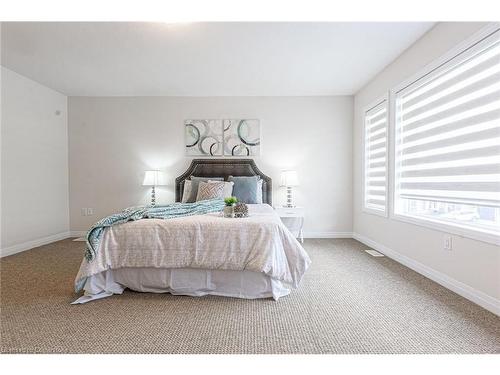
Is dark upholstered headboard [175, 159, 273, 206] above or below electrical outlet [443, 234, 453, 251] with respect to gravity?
above

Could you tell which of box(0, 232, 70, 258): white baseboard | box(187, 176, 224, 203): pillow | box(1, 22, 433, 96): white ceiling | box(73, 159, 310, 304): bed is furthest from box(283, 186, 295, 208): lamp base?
box(0, 232, 70, 258): white baseboard

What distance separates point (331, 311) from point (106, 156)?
4512mm

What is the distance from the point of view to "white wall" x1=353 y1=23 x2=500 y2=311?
81.4 inches

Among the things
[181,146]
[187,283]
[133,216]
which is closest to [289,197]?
[181,146]

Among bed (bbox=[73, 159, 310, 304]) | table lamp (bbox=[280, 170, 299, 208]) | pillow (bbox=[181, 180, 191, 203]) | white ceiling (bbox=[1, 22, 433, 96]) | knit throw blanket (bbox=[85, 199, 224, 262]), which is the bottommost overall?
bed (bbox=[73, 159, 310, 304])

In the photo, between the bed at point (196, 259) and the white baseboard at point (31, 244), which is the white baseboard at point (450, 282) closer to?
the bed at point (196, 259)

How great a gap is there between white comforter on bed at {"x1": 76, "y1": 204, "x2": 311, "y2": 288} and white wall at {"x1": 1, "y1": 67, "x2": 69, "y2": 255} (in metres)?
2.50

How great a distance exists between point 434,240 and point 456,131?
1.06m

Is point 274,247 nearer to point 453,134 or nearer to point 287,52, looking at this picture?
point 453,134

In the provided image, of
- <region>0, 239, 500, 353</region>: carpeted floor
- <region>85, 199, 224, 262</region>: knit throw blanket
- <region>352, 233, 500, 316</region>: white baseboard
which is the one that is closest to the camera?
<region>0, 239, 500, 353</region>: carpeted floor

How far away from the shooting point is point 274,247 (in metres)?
2.24

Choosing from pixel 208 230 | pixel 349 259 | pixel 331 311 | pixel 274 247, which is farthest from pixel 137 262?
pixel 349 259

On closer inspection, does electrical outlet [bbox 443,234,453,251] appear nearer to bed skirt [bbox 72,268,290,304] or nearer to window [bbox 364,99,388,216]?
window [bbox 364,99,388,216]

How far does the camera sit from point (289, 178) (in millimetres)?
4441
